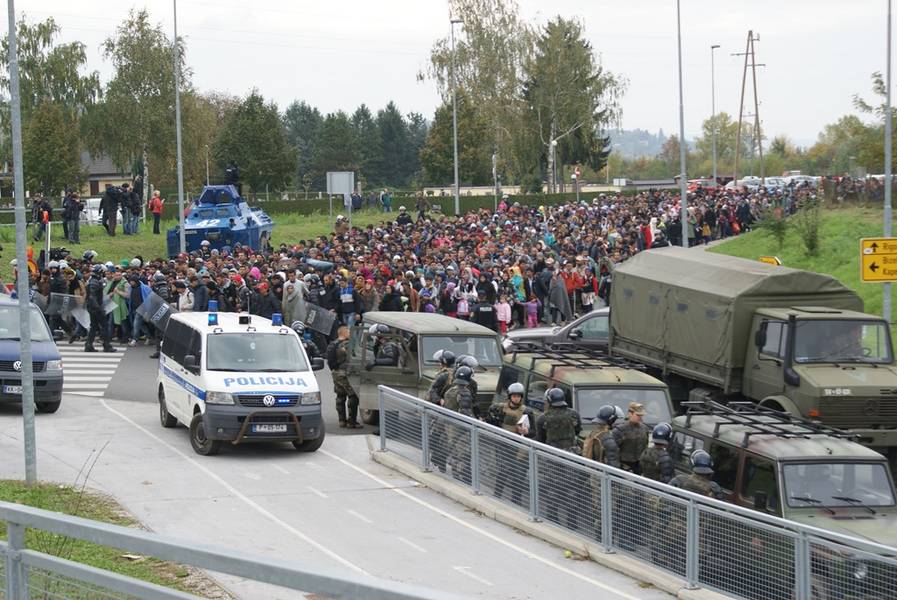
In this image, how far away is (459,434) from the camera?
16328 millimetres

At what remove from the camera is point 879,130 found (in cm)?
3866

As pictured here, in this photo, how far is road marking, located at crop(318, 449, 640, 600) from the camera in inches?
484

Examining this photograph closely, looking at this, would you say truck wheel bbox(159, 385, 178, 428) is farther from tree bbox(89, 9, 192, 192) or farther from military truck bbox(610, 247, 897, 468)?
tree bbox(89, 9, 192, 192)

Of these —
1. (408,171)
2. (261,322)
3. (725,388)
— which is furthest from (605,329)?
(408,171)

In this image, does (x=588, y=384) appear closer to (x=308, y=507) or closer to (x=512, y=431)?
(x=512, y=431)

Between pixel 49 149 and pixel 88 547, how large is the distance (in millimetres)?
65575

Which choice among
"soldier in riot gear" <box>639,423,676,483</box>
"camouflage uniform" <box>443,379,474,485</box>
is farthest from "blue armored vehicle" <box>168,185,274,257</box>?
"soldier in riot gear" <box>639,423,676,483</box>

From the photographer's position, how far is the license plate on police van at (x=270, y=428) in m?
17.9

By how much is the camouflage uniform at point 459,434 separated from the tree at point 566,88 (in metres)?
65.3

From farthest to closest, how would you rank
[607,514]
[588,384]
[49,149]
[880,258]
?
[49,149], [880,258], [588,384], [607,514]

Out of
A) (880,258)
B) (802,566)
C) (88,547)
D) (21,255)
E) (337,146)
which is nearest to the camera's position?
(88,547)

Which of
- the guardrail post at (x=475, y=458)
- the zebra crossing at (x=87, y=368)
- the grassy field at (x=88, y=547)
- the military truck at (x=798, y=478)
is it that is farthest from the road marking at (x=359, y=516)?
the zebra crossing at (x=87, y=368)

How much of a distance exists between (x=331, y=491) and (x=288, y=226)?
140 ft

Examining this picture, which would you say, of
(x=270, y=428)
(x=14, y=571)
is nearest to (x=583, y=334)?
(x=270, y=428)
